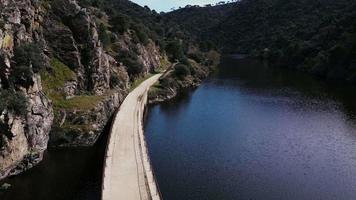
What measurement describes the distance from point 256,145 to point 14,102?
39.5 metres

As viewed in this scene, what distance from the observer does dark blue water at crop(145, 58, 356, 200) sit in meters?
63.1

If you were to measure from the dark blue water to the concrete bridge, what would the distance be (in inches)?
124

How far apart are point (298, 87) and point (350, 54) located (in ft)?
103

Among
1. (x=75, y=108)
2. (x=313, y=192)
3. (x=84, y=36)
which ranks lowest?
(x=313, y=192)

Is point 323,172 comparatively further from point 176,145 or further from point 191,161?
point 176,145

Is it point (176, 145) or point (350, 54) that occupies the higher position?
point (350, 54)

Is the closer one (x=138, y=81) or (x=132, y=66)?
(x=132, y=66)

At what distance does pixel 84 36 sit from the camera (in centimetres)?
10081

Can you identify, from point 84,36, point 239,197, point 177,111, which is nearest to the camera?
point 239,197

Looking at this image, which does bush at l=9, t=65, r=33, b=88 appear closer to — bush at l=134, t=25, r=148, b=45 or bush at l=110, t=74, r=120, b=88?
bush at l=110, t=74, r=120, b=88

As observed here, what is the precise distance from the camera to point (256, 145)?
83438 mm

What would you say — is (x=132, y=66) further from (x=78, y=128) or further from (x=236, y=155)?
(x=236, y=155)

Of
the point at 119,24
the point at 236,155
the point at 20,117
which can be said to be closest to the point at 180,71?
the point at 119,24

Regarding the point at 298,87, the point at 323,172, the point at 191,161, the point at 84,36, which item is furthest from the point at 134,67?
the point at 323,172
